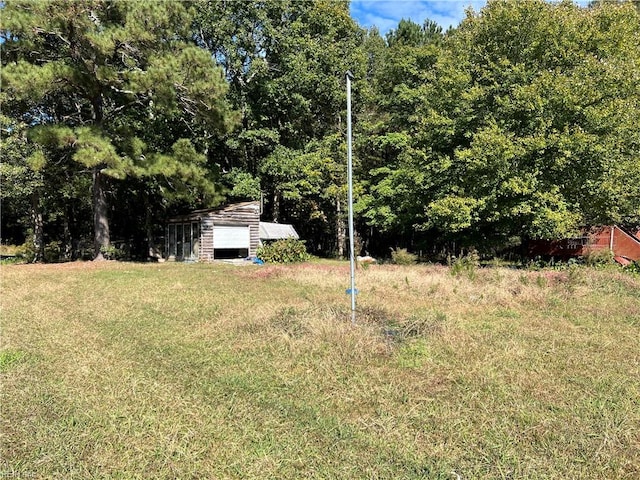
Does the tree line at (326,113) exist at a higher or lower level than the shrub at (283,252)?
higher

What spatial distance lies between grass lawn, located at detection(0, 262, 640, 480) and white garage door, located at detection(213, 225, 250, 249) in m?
12.8

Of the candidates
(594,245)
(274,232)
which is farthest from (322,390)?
(274,232)

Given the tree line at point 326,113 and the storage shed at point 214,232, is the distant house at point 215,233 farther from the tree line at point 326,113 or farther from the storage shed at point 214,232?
the tree line at point 326,113

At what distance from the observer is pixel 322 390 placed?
3.97 metres

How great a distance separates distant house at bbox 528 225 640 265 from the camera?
55.7ft

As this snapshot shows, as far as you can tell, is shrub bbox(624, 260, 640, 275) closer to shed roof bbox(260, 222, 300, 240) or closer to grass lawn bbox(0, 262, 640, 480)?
grass lawn bbox(0, 262, 640, 480)

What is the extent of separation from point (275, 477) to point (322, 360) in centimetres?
212

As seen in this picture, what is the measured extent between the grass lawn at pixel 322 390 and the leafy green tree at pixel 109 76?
391 inches

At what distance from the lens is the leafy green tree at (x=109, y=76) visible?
1466 centimetres

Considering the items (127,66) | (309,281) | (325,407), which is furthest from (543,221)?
(127,66)

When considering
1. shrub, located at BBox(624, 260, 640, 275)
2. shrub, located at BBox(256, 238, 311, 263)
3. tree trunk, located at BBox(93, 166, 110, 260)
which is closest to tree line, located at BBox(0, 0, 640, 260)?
tree trunk, located at BBox(93, 166, 110, 260)

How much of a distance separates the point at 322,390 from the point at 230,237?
57.9ft

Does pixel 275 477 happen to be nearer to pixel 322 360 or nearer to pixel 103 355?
pixel 322 360

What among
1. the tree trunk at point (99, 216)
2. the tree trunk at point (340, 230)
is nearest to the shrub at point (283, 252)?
the tree trunk at point (340, 230)
